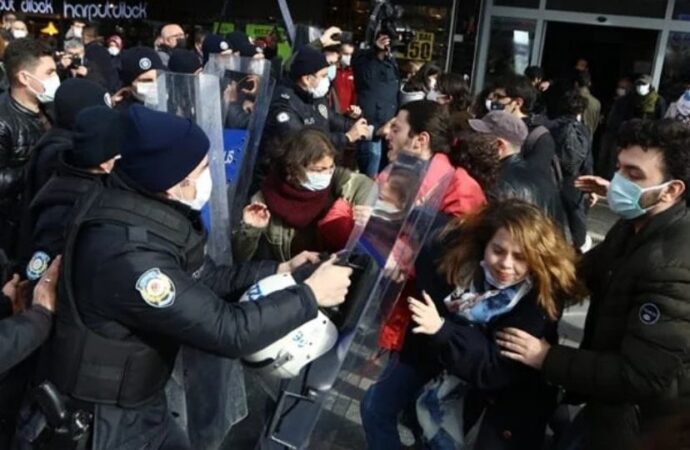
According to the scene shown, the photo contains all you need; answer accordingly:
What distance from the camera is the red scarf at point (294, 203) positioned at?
9.87ft

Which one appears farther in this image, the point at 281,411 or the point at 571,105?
the point at 571,105

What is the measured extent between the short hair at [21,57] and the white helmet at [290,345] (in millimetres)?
2450

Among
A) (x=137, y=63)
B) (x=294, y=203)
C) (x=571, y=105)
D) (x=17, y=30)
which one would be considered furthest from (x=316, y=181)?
(x=17, y=30)

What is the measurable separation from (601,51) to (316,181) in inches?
378

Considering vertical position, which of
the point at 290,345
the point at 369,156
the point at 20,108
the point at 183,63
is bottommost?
the point at 369,156

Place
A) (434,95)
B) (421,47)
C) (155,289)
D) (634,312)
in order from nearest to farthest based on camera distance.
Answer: (155,289) < (634,312) < (434,95) < (421,47)

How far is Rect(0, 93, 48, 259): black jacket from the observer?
3600mm

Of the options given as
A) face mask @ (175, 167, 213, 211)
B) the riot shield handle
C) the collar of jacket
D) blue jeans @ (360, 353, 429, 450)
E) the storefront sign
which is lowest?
blue jeans @ (360, 353, 429, 450)

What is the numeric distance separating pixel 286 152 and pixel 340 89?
12.4ft

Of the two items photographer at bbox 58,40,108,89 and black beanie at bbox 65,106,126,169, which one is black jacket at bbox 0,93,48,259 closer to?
photographer at bbox 58,40,108,89

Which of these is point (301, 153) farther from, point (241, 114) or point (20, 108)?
point (20, 108)

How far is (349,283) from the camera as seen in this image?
6.68 ft

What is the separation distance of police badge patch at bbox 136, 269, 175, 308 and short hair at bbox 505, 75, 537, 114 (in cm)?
342

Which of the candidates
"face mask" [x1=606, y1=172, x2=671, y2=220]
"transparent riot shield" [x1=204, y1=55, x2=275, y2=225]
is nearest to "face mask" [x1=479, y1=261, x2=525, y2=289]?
"face mask" [x1=606, y1=172, x2=671, y2=220]
